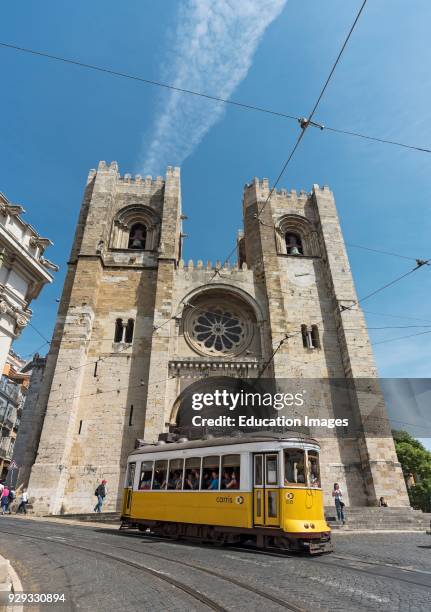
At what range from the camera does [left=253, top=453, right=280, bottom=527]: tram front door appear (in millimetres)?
6543

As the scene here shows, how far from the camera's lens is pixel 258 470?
7.02 meters

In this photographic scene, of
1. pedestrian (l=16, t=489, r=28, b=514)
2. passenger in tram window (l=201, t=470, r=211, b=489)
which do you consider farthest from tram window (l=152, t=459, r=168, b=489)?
pedestrian (l=16, t=489, r=28, b=514)

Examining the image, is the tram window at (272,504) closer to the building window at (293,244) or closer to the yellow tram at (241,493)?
the yellow tram at (241,493)

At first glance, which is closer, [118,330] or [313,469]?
[313,469]

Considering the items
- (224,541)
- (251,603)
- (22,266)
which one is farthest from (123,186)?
(251,603)

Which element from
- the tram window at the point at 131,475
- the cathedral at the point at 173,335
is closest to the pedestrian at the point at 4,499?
the cathedral at the point at 173,335

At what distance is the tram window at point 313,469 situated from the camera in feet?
23.1

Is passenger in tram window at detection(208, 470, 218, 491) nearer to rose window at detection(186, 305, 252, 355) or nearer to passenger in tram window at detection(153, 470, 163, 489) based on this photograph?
passenger in tram window at detection(153, 470, 163, 489)

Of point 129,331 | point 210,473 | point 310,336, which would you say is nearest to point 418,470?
point 310,336

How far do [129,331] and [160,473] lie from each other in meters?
9.68

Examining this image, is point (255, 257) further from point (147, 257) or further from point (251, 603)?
point (251, 603)

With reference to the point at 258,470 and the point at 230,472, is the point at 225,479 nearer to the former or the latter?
the point at 230,472

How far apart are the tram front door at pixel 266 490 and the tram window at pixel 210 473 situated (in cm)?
91

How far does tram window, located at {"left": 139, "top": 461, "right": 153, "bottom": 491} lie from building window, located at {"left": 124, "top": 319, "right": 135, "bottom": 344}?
860 cm
